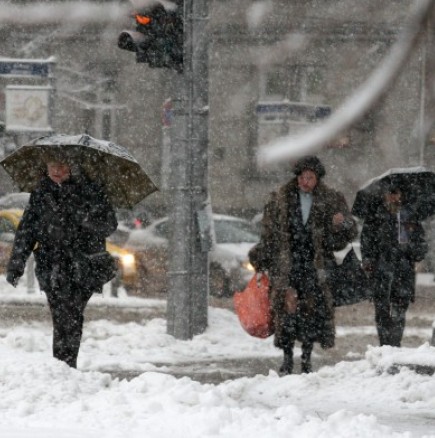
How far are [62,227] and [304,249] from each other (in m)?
1.86

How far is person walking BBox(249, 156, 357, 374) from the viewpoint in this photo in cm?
1005

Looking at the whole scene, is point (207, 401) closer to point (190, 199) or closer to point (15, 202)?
point (190, 199)

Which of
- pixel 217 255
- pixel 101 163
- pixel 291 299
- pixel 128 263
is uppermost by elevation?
pixel 101 163

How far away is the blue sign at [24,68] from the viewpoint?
58.6ft

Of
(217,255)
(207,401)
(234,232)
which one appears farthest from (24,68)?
(207,401)

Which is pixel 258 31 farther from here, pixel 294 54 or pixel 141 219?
pixel 141 219

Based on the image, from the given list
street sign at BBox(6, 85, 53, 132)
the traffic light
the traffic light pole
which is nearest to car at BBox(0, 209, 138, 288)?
street sign at BBox(6, 85, 53, 132)

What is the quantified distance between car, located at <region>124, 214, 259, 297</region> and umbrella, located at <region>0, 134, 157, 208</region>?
10.1 m

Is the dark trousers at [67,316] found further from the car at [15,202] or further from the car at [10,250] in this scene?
the car at [15,202]

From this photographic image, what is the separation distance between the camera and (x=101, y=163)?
9.88 metres

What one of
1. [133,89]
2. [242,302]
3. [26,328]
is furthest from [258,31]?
[242,302]

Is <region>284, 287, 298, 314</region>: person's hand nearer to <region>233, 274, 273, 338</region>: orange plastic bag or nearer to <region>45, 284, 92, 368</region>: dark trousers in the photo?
<region>233, 274, 273, 338</region>: orange plastic bag

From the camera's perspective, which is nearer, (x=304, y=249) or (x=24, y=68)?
(x=304, y=249)

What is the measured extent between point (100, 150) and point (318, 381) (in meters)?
2.16
